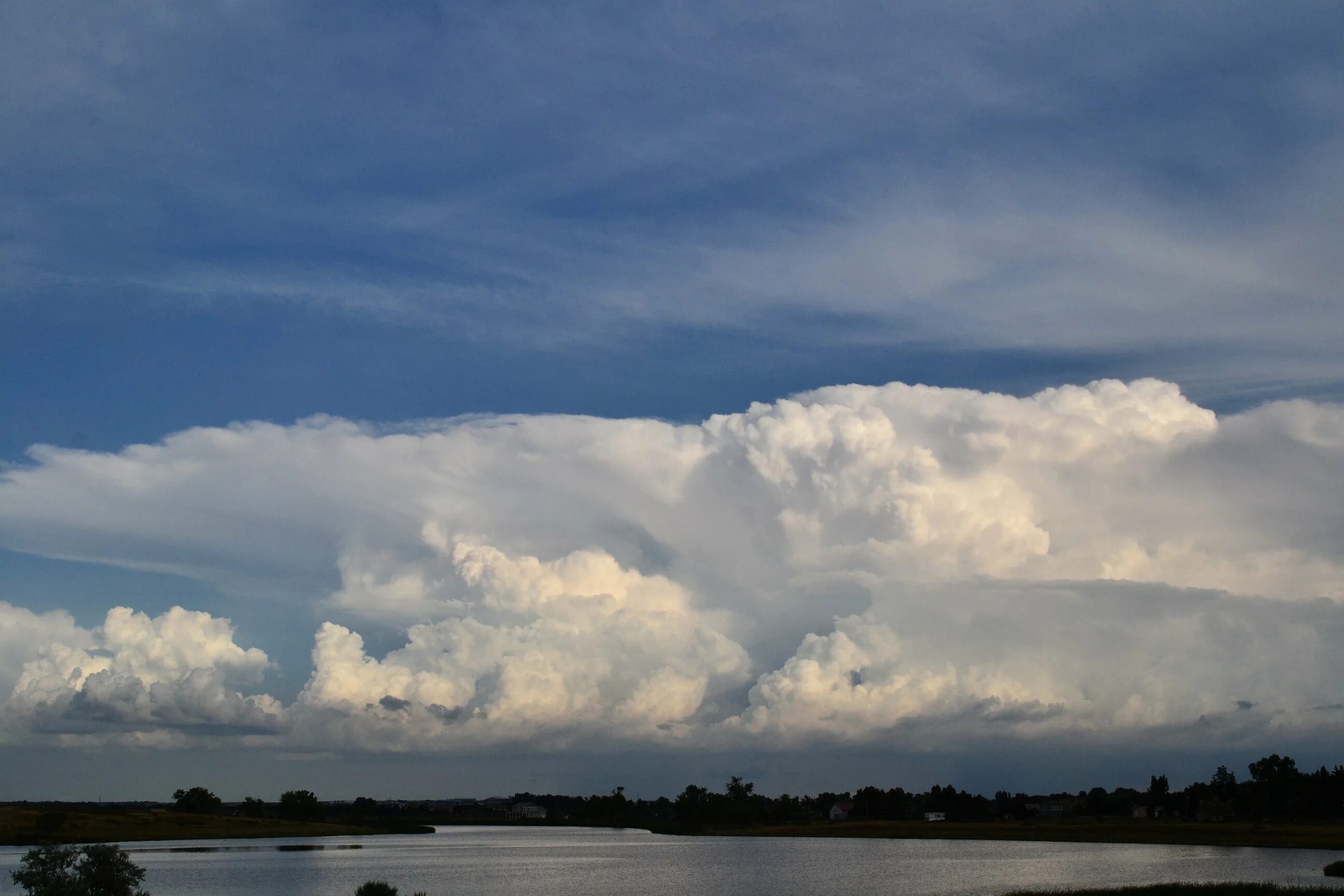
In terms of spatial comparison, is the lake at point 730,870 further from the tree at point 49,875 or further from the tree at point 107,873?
the tree at point 49,875

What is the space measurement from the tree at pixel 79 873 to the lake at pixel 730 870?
100ft

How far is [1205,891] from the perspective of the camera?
256 ft

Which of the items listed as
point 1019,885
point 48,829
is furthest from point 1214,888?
point 48,829

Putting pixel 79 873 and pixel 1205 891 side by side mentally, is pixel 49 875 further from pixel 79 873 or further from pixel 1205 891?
pixel 1205 891

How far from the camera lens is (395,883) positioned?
109750 mm

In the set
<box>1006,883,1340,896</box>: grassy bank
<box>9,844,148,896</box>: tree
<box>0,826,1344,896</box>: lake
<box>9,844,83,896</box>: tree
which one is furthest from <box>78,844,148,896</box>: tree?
<box>1006,883,1340,896</box>: grassy bank

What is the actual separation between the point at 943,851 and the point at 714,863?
39256 mm

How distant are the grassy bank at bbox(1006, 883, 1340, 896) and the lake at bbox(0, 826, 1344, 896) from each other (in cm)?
1034

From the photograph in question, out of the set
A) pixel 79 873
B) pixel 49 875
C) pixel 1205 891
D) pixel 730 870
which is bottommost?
pixel 730 870

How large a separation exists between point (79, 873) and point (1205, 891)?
7303 cm

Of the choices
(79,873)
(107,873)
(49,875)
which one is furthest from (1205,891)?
(49,875)

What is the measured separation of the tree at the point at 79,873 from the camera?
221 ft

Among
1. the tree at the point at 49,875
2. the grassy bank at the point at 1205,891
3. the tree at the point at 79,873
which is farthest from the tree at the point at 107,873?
the grassy bank at the point at 1205,891

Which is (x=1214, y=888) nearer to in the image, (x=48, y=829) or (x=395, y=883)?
(x=395, y=883)
